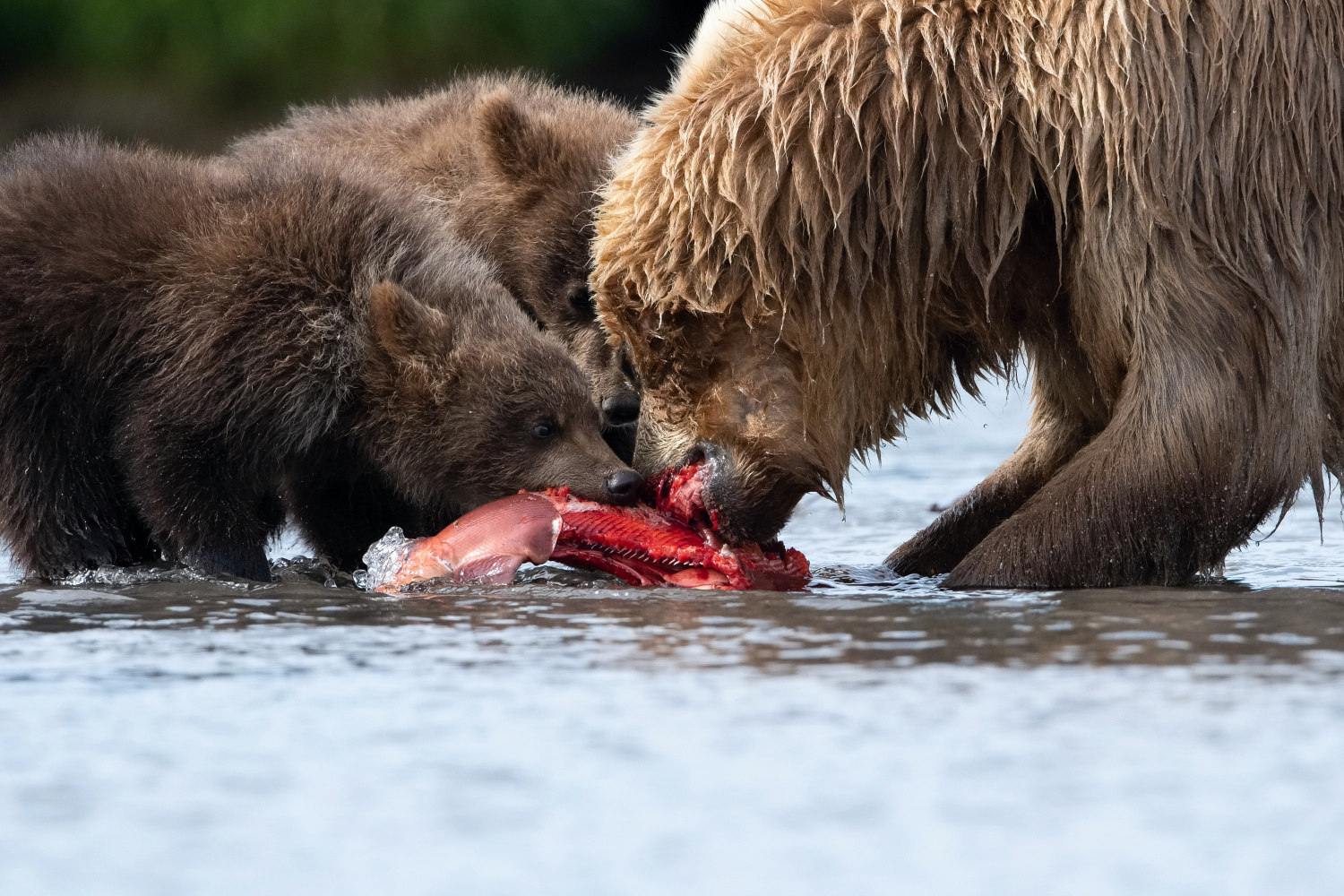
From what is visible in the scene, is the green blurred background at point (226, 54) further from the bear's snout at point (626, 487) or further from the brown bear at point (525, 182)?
the bear's snout at point (626, 487)

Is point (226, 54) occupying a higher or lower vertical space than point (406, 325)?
higher

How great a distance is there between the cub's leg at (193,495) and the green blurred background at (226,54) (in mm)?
11142

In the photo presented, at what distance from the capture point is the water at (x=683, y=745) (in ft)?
8.18

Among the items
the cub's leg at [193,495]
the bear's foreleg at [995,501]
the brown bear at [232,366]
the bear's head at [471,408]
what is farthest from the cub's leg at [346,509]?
the bear's foreleg at [995,501]

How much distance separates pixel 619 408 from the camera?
574 centimetres

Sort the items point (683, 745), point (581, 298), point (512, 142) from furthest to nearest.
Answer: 1. point (512, 142)
2. point (581, 298)
3. point (683, 745)

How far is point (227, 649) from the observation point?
383cm

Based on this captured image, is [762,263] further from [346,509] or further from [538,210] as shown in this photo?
[346,509]

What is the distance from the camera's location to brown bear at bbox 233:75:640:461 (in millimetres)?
6242

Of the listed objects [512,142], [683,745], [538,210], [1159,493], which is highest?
[512,142]

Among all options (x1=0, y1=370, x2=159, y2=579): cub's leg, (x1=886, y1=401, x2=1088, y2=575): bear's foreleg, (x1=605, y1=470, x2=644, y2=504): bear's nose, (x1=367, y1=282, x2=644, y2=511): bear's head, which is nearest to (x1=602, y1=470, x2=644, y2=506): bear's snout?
(x1=605, y1=470, x2=644, y2=504): bear's nose

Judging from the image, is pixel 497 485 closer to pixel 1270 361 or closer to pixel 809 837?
pixel 1270 361

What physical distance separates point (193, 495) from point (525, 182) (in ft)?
5.85

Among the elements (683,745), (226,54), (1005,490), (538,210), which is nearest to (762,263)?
(1005,490)
